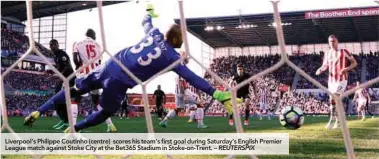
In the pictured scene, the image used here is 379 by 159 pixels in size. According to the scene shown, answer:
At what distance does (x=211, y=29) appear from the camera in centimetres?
2289

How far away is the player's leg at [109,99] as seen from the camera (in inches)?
118

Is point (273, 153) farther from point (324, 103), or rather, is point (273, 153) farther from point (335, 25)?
point (335, 25)

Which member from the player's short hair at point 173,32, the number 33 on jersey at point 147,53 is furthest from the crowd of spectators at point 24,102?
the player's short hair at point 173,32

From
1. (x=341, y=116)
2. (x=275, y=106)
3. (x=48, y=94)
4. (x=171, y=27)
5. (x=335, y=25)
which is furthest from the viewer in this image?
(x=335, y=25)

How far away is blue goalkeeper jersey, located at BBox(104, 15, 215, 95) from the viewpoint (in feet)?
8.64

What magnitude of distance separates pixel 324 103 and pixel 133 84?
1889 centimetres

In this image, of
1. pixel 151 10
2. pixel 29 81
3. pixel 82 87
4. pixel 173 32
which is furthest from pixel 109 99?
pixel 29 81

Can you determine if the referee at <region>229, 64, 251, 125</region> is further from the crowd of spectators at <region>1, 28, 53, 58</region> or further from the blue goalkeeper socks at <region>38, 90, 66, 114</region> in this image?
the crowd of spectators at <region>1, 28, 53, 58</region>

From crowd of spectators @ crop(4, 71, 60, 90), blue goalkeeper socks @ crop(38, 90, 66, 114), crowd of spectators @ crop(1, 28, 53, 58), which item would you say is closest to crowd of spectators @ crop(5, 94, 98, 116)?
crowd of spectators @ crop(4, 71, 60, 90)

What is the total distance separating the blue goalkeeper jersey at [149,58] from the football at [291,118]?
9.85ft

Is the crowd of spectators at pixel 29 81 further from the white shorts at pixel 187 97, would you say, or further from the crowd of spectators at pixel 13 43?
the white shorts at pixel 187 97

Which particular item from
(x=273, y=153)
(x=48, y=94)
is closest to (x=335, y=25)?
(x=48, y=94)

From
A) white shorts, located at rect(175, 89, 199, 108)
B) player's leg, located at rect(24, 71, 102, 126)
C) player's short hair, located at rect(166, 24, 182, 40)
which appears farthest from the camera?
white shorts, located at rect(175, 89, 199, 108)

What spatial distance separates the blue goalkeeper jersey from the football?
3.00 meters
